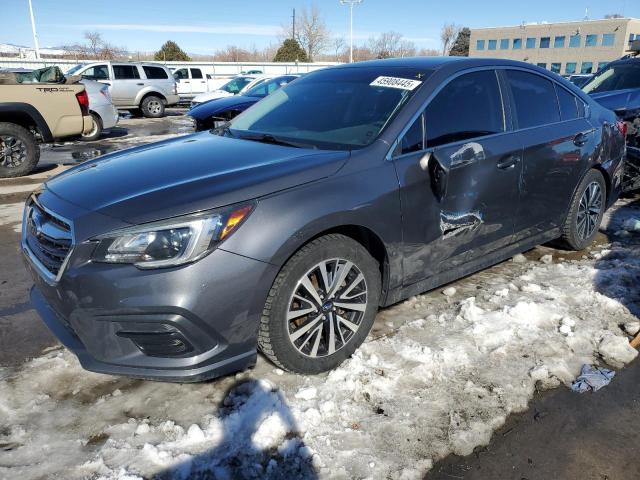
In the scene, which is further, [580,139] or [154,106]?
[154,106]

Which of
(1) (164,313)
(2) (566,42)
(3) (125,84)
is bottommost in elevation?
(1) (164,313)

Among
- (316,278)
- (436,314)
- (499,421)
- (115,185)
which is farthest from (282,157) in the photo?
(499,421)

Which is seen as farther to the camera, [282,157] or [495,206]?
[495,206]

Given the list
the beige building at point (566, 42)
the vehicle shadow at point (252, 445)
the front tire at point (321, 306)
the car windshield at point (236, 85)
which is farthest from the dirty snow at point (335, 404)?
the beige building at point (566, 42)

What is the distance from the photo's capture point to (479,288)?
3.90m

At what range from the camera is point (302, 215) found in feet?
8.16

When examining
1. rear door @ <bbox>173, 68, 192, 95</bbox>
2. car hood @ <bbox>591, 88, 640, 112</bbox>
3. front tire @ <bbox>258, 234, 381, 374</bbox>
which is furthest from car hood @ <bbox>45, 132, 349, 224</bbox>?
rear door @ <bbox>173, 68, 192, 95</bbox>

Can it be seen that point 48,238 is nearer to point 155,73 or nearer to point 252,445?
point 252,445

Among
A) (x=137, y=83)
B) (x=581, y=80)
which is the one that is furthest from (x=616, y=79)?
(x=137, y=83)

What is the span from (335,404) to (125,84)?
684 inches

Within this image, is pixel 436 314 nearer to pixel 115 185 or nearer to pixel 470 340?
pixel 470 340

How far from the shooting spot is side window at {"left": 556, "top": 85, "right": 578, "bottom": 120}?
4.16 meters

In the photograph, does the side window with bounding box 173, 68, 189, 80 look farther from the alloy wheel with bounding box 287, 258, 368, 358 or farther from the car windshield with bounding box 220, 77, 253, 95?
the alloy wheel with bounding box 287, 258, 368, 358

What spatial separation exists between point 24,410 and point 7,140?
6.73 meters
